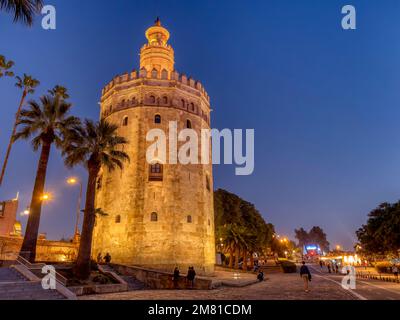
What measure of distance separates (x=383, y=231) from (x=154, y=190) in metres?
30.1

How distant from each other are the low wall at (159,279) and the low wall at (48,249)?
9293 mm

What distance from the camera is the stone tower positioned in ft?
89.7

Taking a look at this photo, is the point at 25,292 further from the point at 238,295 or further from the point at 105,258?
the point at 105,258

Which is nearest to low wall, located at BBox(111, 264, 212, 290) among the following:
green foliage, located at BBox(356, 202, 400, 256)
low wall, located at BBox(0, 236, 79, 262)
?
low wall, located at BBox(0, 236, 79, 262)

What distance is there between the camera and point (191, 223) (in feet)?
94.8

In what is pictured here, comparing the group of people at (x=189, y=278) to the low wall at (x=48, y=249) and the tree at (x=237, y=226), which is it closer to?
the low wall at (x=48, y=249)

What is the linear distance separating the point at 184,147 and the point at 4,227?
78.4ft

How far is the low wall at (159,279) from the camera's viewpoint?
18.9 m

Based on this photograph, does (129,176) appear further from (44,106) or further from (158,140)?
(44,106)

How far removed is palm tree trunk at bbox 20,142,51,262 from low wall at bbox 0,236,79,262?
9349 millimetres

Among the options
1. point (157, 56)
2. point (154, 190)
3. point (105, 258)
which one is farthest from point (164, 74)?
point (105, 258)

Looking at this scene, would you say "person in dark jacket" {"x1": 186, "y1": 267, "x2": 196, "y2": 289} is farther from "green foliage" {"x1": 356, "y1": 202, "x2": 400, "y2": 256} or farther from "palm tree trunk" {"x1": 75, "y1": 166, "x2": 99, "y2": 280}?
"green foliage" {"x1": 356, "y1": 202, "x2": 400, "y2": 256}

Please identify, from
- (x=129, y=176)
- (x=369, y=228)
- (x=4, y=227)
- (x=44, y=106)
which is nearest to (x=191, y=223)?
(x=129, y=176)

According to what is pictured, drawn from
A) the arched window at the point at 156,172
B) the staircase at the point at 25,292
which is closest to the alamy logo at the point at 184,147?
the arched window at the point at 156,172
